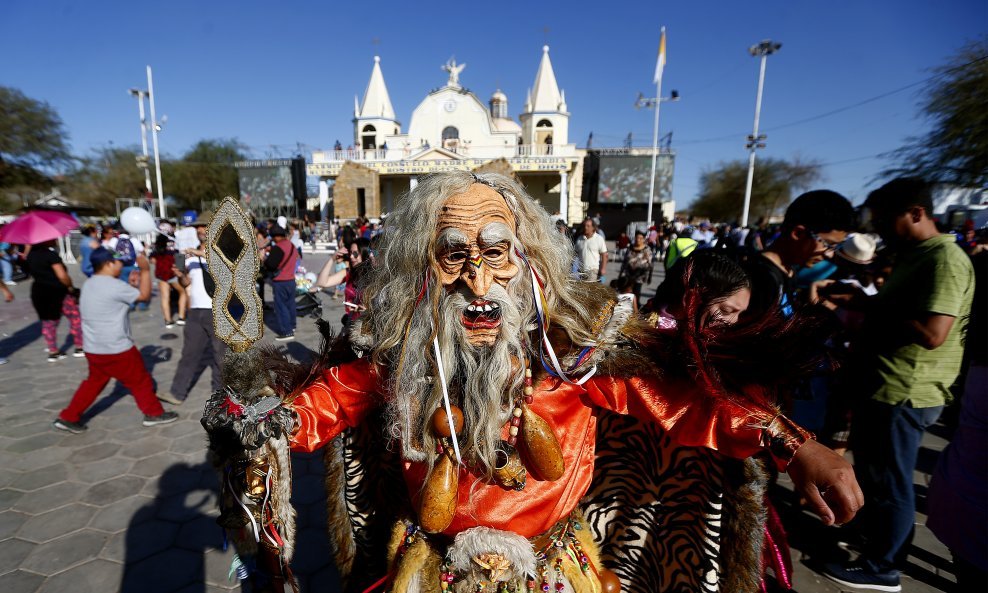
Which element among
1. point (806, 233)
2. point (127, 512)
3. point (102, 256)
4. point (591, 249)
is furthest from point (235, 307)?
point (591, 249)

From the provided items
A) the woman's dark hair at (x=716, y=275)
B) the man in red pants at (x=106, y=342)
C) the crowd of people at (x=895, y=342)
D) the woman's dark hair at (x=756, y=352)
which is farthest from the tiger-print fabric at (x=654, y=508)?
the man in red pants at (x=106, y=342)

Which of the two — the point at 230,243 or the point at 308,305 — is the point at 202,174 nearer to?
the point at 308,305

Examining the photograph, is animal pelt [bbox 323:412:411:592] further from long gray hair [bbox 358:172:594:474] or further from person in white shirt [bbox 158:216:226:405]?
person in white shirt [bbox 158:216:226:405]

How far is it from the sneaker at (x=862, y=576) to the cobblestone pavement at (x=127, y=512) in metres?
0.08

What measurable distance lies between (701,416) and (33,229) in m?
8.02

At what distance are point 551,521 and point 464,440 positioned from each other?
45 cm

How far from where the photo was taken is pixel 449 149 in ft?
111

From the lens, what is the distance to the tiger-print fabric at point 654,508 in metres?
1.62

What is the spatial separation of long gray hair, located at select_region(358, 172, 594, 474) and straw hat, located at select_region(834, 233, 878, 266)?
3.00 meters

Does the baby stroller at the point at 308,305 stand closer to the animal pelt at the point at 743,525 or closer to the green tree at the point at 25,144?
the animal pelt at the point at 743,525

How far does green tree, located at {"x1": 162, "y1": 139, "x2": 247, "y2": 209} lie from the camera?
1585 inches

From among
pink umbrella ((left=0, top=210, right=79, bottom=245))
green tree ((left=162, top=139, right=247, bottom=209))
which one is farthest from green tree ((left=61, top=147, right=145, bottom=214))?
pink umbrella ((left=0, top=210, right=79, bottom=245))

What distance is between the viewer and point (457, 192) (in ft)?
5.00

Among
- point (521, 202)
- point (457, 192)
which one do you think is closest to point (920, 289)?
point (521, 202)
